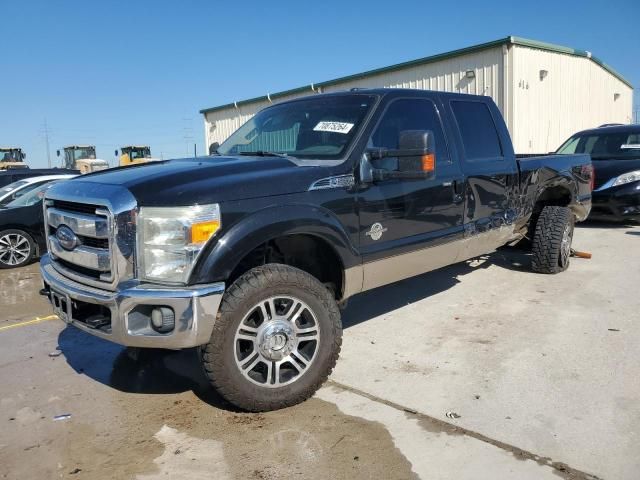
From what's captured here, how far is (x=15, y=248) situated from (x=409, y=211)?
7.20 metres

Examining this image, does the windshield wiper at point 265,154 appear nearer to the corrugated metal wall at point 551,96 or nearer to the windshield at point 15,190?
the windshield at point 15,190

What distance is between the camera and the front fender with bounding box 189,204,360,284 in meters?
2.92

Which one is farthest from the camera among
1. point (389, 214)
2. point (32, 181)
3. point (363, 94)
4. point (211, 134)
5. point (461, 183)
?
point (211, 134)

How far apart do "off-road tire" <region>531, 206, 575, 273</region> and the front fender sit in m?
3.37

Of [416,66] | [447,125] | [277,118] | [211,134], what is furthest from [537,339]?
[211,134]

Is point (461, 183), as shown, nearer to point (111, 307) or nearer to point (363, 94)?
point (363, 94)

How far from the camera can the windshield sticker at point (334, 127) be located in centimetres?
389

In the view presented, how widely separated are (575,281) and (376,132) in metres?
3.40

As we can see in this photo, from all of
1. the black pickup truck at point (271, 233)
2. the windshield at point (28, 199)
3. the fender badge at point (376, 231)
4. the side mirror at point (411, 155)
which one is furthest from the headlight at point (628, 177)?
the windshield at point (28, 199)

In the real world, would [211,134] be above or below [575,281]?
above

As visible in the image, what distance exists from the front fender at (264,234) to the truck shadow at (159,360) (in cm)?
97

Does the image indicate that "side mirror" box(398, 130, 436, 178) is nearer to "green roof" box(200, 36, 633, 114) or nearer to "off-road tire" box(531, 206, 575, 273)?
"off-road tire" box(531, 206, 575, 273)

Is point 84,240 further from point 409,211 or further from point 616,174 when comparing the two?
point 616,174

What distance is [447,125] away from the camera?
460cm
